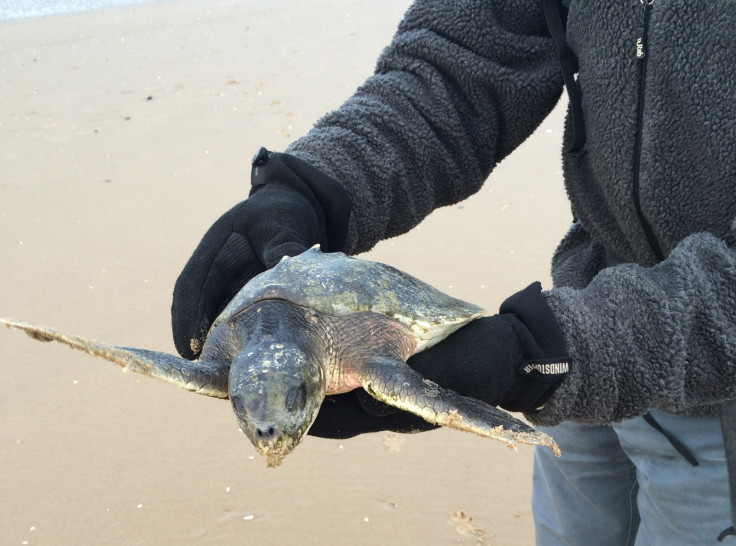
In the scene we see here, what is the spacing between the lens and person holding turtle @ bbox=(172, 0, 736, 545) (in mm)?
1187

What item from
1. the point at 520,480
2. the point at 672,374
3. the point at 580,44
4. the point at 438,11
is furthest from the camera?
the point at 520,480

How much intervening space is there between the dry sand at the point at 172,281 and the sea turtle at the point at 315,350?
1230mm

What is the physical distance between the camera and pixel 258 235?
1.53 m

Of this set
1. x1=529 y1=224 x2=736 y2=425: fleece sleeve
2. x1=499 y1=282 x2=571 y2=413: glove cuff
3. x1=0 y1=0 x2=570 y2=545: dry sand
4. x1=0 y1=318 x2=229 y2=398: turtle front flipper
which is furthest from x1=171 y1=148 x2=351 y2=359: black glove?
x1=0 y1=0 x2=570 y2=545: dry sand

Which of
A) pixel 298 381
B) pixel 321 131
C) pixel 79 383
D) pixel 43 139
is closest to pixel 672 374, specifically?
pixel 298 381

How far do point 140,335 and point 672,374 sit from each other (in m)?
2.79

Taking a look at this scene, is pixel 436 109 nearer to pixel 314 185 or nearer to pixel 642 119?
pixel 314 185

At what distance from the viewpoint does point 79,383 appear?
10.1 ft

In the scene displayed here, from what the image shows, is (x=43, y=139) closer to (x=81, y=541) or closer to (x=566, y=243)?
(x=81, y=541)

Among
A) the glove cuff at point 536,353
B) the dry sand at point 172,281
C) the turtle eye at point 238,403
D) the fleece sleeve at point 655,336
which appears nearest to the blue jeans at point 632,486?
the fleece sleeve at point 655,336

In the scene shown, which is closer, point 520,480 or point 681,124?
point 681,124

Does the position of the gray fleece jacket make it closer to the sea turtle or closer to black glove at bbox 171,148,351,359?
black glove at bbox 171,148,351,359

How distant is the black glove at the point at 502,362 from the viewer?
3.93 ft

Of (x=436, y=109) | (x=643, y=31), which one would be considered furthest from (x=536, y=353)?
(x=436, y=109)
